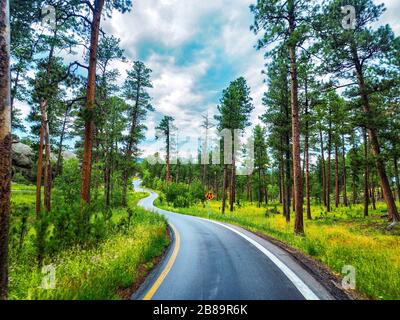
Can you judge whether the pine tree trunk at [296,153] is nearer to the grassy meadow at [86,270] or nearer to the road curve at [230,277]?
the road curve at [230,277]

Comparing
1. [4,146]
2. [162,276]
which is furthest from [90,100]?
[162,276]

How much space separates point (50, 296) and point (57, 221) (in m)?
3.31

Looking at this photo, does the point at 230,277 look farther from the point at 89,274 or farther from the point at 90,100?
the point at 90,100

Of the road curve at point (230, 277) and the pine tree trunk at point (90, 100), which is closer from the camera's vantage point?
the road curve at point (230, 277)

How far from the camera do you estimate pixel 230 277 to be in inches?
211

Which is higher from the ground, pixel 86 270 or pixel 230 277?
pixel 86 270

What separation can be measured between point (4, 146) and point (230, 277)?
529cm

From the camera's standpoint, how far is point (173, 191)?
37156mm

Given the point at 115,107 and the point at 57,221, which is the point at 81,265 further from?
the point at 115,107

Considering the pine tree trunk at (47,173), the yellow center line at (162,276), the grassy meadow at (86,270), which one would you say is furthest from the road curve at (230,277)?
the pine tree trunk at (47,173)

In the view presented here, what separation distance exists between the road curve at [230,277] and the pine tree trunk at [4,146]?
2410 mm

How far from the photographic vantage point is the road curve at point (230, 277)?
173 inches

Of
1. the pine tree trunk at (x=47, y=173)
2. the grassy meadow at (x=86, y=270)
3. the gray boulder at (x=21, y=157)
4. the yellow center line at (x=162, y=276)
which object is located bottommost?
the yellow center line at (x=162, y=276)

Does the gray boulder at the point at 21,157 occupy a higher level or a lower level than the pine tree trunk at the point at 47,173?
higher
